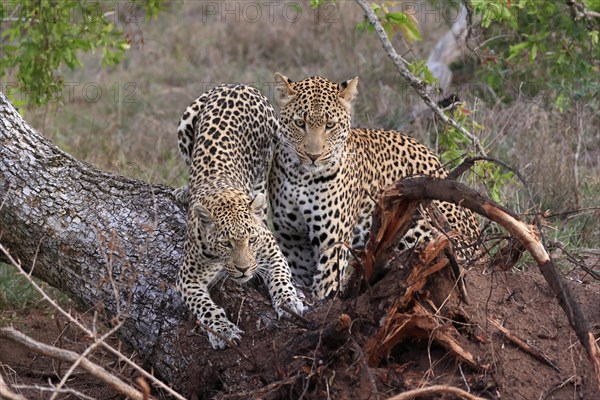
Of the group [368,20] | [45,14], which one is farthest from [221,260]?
[45,14]

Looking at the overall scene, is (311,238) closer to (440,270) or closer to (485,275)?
(485,275)

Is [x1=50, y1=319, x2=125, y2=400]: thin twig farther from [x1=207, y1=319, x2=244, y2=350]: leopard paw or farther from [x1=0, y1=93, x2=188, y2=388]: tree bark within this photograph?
[x1=0, y1=93, x2=188, y2=388]: tree bark

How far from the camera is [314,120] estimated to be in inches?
255

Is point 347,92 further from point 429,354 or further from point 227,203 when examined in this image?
point 429,354

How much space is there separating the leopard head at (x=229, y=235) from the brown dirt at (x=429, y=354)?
633 millimetres

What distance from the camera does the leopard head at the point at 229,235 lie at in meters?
5.68

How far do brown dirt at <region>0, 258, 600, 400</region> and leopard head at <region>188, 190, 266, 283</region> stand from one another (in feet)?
2.08

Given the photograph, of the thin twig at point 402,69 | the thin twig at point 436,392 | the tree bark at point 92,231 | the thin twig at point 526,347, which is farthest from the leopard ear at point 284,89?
the thin twig at point 436,392

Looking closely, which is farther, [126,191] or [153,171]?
[153,171]

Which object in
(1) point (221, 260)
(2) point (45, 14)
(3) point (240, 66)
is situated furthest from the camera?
(3) point (240, 66)

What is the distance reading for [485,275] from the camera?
524 cm

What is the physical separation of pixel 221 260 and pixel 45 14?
3.42m

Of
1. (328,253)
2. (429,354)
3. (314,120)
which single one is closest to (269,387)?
(429,354)

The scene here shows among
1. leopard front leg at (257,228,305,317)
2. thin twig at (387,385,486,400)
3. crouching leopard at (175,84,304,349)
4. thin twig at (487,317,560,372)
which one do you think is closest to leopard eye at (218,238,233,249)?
crouching leopard at (175,84,304,349)
